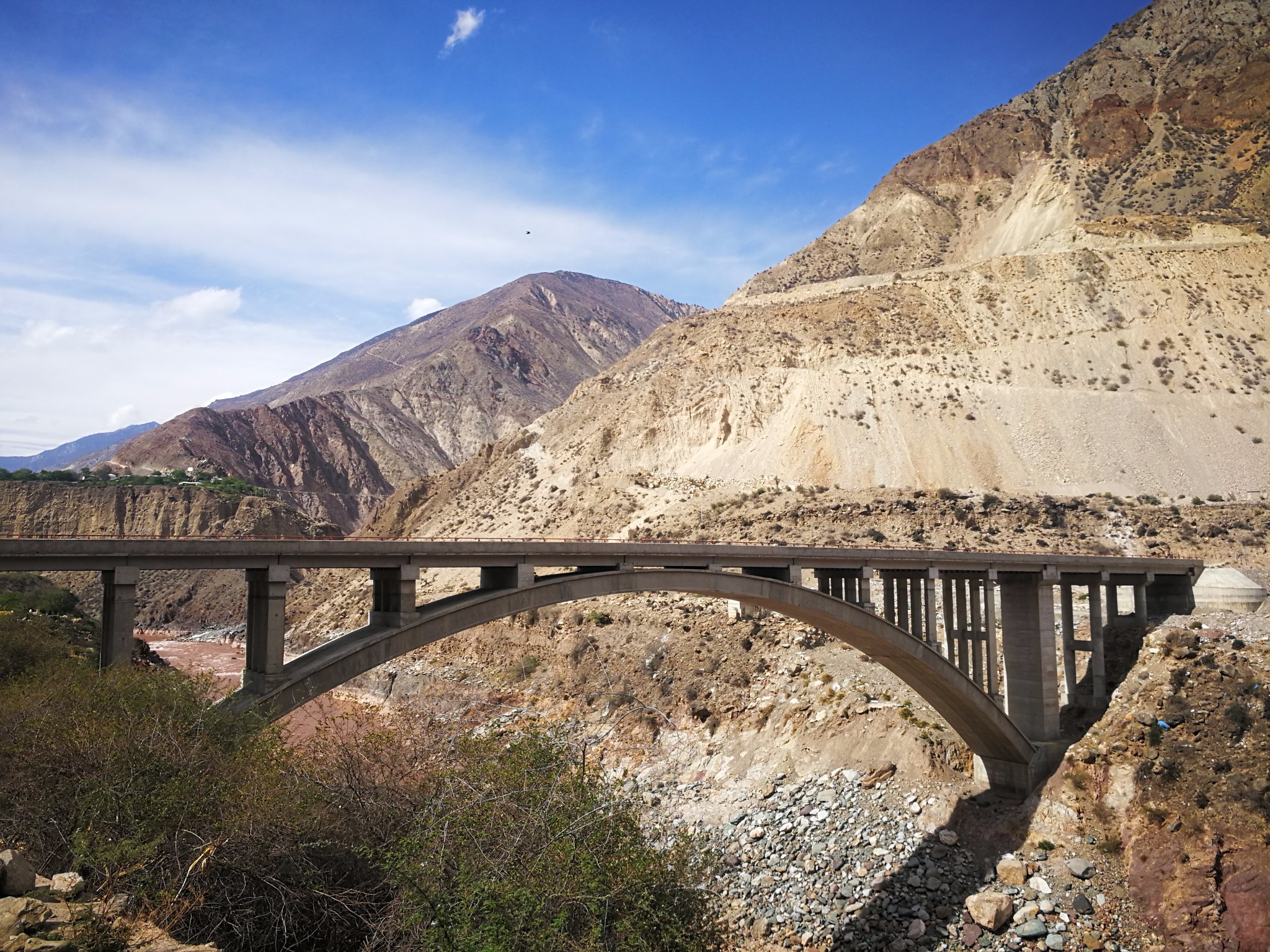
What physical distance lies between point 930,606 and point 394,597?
548 inches

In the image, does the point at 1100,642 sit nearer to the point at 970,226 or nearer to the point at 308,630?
the point at 308,630

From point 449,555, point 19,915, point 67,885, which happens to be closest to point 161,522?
point 449,555

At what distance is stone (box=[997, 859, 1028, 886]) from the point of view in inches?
823

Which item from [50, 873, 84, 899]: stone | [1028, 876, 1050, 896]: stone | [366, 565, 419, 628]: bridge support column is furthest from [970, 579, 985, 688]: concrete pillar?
[50, 873, 84, 899]: stone

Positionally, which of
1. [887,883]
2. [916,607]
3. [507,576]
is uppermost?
[507,576]

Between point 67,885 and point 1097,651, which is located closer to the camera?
point 67,885

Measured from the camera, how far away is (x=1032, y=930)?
19.3m

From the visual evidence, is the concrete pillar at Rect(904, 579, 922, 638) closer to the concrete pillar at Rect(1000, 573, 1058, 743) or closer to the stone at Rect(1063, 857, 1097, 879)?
the concrete pillar at Rect(1000, 573, 1058, 743)

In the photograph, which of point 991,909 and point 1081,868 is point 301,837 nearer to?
point 991,909

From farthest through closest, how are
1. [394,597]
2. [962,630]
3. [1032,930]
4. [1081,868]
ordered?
[962,630]
[1081,868]
[1032,930]
[394,597]

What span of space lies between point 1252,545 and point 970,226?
55.4m

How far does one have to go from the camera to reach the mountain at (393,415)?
10981cm

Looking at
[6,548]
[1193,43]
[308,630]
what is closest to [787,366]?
[308,630]

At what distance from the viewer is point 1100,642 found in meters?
25.3
